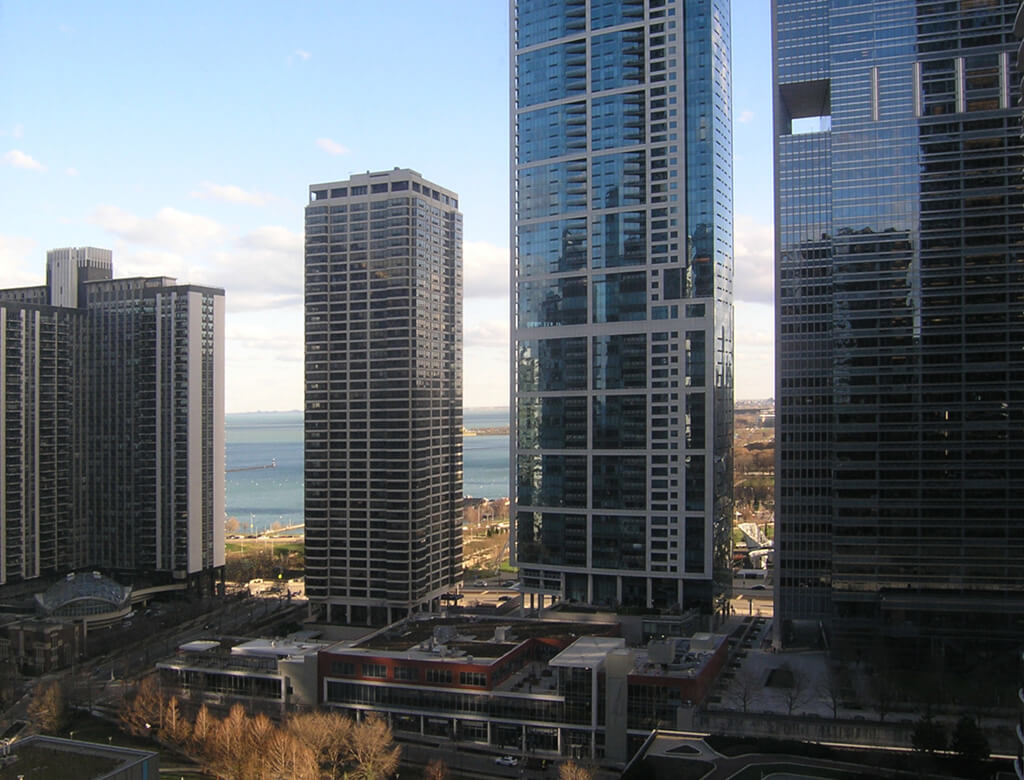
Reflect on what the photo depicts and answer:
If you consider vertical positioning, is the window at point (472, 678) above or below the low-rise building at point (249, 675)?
above

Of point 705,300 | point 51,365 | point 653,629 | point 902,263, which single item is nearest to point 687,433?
point 705,300

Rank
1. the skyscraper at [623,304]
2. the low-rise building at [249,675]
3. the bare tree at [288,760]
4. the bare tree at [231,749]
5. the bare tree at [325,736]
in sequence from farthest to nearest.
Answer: the skyscraper at [623,304], the low-rise building at [249,675], the bare tree at [325,736], the bare tree at [231,749], the bare tree at [288,760]

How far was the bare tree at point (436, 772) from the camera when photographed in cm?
1174

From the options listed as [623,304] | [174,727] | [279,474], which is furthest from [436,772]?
[279,474]

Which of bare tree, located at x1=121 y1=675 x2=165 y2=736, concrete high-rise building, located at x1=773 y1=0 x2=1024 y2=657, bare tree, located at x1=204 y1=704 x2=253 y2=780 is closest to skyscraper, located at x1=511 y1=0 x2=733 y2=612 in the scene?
concrete high-rise building, located at x1=773 y1=0 x2=1024 y2=657

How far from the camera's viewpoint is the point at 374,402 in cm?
2234

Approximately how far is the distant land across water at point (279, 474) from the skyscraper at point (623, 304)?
28.4 meters

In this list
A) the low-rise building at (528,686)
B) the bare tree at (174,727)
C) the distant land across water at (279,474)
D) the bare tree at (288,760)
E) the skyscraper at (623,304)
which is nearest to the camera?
the bare tree at (288,760)

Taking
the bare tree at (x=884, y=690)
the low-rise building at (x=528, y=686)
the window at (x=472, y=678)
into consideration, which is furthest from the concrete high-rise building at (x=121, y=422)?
the bare tree at (x=884, y=690)

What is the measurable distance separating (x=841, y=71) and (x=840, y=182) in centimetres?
209

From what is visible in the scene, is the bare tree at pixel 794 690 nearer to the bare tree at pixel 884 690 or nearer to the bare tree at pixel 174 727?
the bare tree at pixel 884 690

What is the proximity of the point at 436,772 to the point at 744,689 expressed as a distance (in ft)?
17.8

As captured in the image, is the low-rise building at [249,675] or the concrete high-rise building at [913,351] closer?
the low-rise building at [249,675]

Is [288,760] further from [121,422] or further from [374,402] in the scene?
[121,422]
